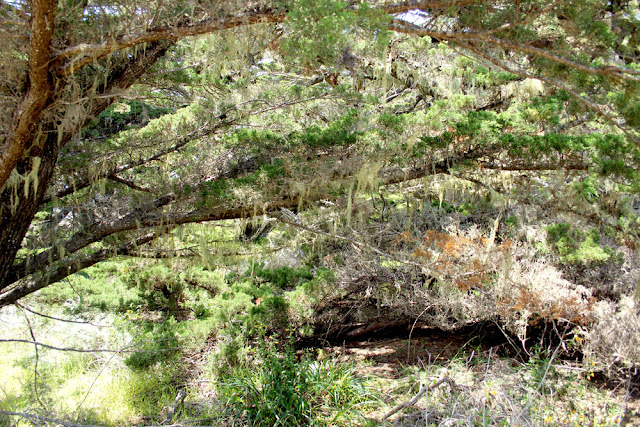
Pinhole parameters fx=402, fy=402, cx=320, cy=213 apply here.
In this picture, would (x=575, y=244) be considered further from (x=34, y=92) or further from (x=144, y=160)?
(x=34, y=92)

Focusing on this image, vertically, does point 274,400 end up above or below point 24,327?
Answer: above

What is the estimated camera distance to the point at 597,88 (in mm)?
3371

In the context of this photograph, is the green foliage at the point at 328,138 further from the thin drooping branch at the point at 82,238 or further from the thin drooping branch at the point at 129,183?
the thin drooping branch at the point at 129,183

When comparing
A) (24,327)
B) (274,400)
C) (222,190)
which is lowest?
(24,327)

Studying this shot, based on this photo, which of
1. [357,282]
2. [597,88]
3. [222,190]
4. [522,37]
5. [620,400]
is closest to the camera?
[522,37]

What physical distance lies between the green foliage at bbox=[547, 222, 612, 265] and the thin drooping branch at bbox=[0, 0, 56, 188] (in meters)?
5.47

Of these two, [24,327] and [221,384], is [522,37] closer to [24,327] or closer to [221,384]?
[221,384]

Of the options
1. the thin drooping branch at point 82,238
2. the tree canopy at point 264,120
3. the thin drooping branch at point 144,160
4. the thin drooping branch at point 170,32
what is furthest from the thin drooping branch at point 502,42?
the thin drooping branch at point 82,238

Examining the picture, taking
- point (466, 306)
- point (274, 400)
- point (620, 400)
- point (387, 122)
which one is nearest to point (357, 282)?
point (466, 306)

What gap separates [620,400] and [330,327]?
12.6 ft

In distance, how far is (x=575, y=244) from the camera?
196 inches

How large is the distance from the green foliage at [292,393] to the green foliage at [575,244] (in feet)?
9.78

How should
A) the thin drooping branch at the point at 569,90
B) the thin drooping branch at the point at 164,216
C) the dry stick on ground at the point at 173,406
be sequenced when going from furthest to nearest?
1. the dry stick on ground at the point at 173,406
2. the thin drooping branch at the point at 164,216
3. the thin drooping branch at the point at 569,90

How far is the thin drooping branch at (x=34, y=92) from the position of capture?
255cm
